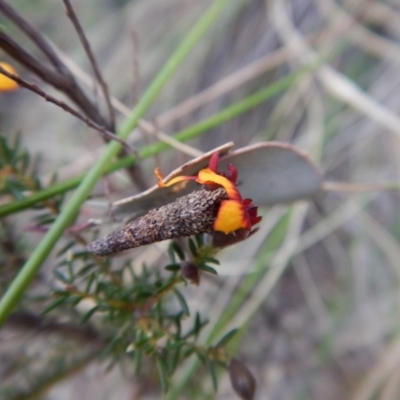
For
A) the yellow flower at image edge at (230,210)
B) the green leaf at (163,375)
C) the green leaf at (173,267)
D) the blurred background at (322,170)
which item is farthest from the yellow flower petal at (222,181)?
the blurred background at (322,170)

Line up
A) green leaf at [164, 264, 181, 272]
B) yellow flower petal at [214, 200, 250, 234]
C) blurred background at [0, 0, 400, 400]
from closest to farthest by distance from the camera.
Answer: yellow flower petal at [214, 200, 250, 234] < green leaf at [164, 264, 181, 272] < blurred background at [0, 0, 400, 400]

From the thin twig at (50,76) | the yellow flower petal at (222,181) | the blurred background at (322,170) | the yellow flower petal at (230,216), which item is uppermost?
the thin twig at (50,76)

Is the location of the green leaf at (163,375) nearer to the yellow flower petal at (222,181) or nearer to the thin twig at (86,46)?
the yellow flower petal at (222,181)

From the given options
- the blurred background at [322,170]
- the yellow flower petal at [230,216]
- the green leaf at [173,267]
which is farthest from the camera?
the blurred background at [322,170]

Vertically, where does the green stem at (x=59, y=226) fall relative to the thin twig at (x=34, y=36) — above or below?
below

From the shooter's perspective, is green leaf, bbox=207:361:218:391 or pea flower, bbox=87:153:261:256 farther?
green leaf, bbox=207:361:218:391

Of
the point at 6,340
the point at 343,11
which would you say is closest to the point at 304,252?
the point at 343,11

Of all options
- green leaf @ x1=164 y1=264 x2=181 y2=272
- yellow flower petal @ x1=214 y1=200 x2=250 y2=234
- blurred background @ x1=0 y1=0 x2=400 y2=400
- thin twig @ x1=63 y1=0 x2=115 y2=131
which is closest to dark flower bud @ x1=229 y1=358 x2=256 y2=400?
green leaf @ x1=164 y1=264 x2=181 y2=272

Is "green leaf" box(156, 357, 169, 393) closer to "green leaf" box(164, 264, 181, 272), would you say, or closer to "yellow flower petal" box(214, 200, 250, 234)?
"green leaf" box(164, 264, 181, 272)

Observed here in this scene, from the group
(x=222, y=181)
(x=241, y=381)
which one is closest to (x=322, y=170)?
(x=241, y=381)
